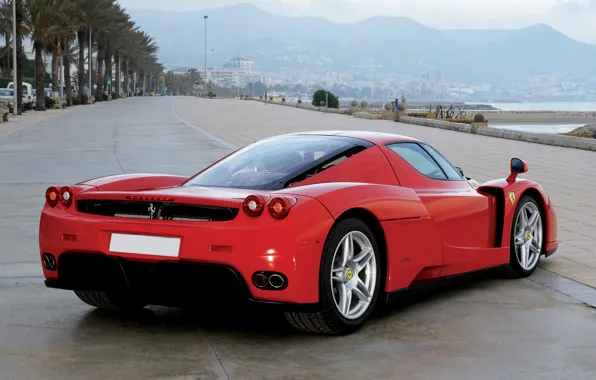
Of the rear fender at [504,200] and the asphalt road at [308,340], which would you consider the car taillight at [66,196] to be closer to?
the asphalt road at [308,340]

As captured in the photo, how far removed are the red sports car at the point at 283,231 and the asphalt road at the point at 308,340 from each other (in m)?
0.22

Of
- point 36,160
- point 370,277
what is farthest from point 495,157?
point 370,277

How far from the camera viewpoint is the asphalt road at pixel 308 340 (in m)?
5.46

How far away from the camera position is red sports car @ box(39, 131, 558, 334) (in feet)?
19.0

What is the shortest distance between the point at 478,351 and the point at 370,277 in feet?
2.73

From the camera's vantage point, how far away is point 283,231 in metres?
5.76

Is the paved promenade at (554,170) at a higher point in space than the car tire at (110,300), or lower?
lower

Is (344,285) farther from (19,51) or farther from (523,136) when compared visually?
(19,51)

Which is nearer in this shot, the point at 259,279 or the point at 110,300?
the point at 259,279

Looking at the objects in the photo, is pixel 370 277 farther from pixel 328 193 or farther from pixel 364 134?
pixel 364 134

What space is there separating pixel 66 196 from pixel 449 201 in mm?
2614

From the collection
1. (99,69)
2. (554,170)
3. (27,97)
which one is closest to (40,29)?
(27,97)

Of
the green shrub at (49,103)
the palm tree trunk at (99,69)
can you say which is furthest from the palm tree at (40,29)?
the palm tree trunk at (99,69)

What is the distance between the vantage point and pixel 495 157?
24219 mm
